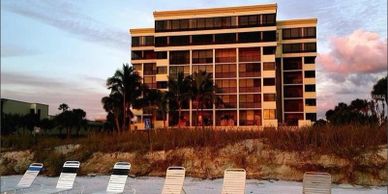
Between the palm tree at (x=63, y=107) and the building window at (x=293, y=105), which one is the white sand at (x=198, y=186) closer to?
the building window at (x=293, y=105)

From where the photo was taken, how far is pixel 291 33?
64.4 meters

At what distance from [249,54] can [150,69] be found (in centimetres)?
1552

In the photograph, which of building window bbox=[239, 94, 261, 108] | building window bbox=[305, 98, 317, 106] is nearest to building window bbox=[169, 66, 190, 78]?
building window bbox=[239, 94, 261, 108]

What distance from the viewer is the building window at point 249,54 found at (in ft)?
192

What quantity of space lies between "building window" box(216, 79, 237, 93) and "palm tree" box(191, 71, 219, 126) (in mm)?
4306

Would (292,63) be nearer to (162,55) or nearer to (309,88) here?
(309,88)

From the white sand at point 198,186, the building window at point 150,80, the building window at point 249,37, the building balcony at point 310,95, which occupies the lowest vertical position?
the white sand at point 198,186

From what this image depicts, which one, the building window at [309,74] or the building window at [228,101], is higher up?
the building window at [309,74]

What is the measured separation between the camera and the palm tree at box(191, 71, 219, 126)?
172ft

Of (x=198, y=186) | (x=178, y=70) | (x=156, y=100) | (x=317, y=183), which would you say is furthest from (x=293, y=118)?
(x=317, y=183)

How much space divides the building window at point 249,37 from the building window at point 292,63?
830 centimetres

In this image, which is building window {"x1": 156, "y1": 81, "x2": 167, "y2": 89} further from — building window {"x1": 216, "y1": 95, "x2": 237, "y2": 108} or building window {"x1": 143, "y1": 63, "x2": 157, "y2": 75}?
building window {"x1": 216, "y1": 95, "x2": 237, "y2": 108}

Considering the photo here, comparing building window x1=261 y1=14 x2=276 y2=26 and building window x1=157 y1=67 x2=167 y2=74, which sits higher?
building window x1=261 y1=14 x2=276 y2=26

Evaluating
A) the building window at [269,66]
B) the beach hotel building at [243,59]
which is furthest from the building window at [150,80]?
the building window at [269,66]
